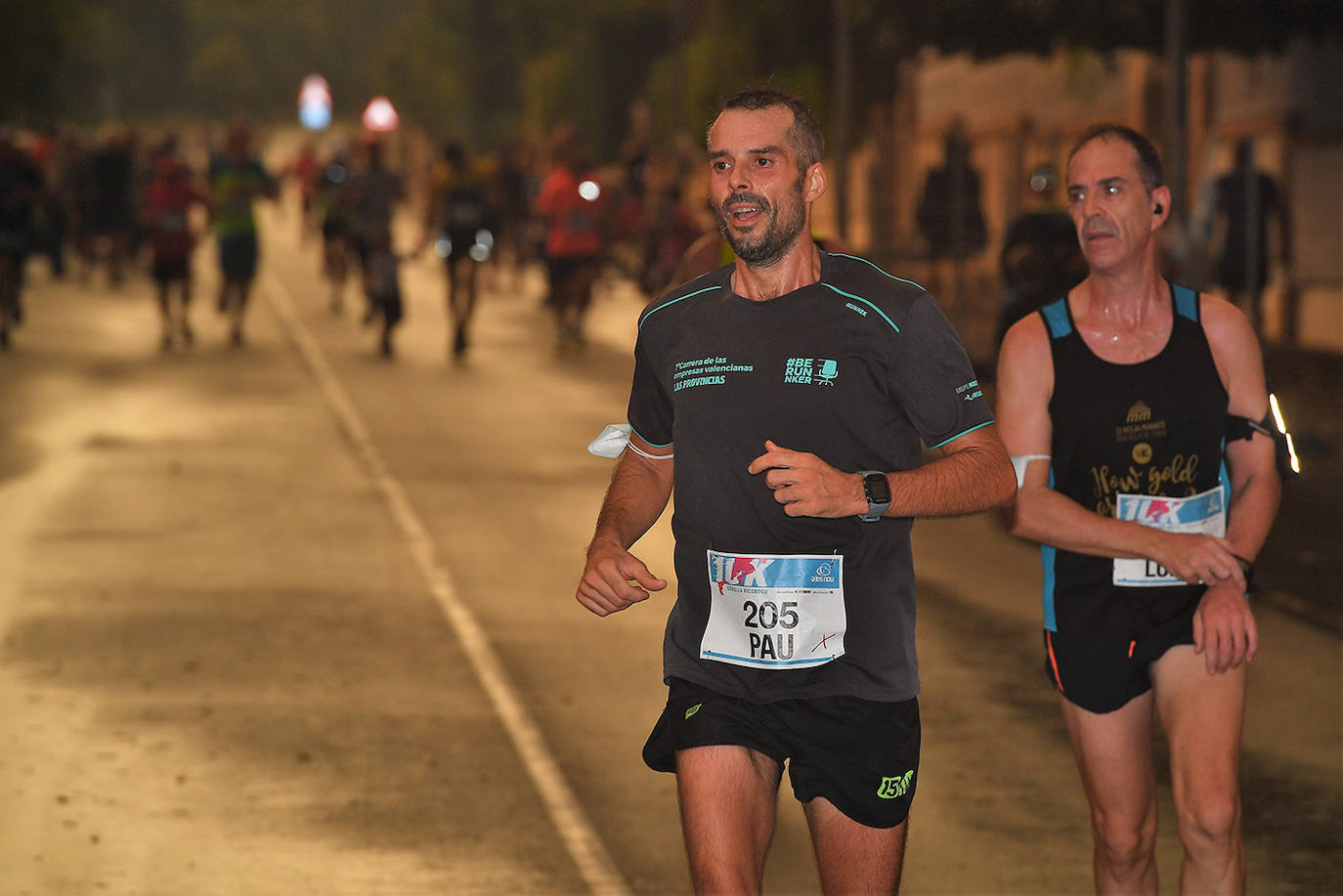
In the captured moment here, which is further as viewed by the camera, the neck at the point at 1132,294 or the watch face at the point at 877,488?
the neck at the point at 1132,294

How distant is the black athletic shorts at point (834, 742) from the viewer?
4230 millimetres

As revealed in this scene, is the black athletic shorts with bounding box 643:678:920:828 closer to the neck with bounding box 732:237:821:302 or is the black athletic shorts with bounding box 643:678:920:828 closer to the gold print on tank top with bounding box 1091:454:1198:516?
the neck with bounding box 732:237:821:302

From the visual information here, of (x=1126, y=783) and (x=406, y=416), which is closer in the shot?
(x=1126, y=783)

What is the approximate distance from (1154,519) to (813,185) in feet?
3.97

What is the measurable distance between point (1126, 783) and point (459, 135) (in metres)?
83.3

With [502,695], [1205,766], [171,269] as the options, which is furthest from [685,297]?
[171,269]

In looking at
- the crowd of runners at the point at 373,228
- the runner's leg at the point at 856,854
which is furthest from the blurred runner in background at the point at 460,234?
the runner's leg at the point at 856,854

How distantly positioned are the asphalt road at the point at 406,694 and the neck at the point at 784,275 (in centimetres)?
227

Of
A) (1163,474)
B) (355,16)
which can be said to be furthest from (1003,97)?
(355,16)

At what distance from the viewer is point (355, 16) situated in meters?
168

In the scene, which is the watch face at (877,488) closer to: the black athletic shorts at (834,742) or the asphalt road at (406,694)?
the black athletic shorts at (834,742)

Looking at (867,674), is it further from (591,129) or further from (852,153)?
(591,129)

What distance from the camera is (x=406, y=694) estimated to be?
8375 mm

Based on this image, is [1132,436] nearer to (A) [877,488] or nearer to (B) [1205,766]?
(B) [1205,766]
